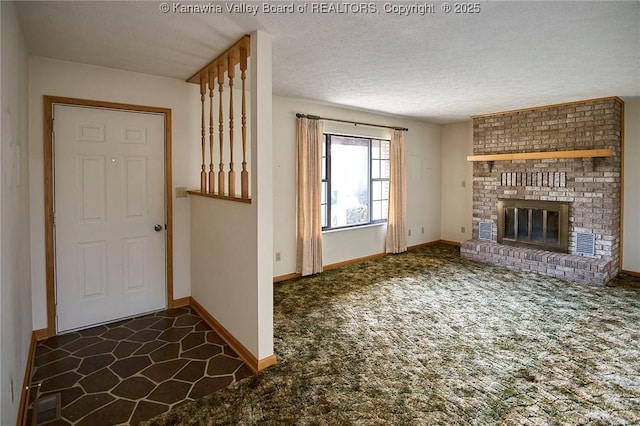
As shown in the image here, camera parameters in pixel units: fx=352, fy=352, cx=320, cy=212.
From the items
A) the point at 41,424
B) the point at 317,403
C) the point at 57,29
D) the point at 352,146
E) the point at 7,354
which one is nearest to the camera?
the point at 7,354

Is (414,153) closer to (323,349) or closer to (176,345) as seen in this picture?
(323,349)

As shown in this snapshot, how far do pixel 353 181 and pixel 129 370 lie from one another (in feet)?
13.1

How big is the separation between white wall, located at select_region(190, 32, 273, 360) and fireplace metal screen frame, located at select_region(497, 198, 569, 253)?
465cm

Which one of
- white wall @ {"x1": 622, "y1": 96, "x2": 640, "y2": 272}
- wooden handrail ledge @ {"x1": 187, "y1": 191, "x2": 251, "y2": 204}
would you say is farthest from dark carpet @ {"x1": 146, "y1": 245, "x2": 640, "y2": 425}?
wooden handrail ledge @ {"x1": 187, "y1": 191, "x2": 251, "y2": 204}

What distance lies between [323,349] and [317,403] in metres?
0.69

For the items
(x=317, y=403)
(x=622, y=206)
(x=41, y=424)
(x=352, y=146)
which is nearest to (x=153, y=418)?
(x=41, y=424)

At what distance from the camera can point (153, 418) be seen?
208 centimetres

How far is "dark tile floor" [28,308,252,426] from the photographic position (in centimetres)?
219

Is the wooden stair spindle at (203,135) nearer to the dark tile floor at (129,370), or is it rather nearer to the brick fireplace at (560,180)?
the dark tile floor at (129,370)

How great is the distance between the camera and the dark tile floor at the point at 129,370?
2193mm

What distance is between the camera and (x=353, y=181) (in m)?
5.65

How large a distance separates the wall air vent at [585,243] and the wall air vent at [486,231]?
1234 millimetres

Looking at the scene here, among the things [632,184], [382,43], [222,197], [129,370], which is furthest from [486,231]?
[129,370]

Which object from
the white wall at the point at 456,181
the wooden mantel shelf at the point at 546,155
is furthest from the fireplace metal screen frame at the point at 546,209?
the white wall at the point at 456,181
